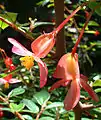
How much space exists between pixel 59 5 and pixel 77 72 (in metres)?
0.17

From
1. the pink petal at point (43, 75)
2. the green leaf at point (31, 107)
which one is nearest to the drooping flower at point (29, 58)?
the pink petal at point (43, 75)

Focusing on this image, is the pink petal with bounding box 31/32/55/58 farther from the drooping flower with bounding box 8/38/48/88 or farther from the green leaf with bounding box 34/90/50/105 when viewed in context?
the green leaf with bounding box 34/90/50/105

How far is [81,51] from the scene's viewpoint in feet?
6.34

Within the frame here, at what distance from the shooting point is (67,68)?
1.73 ft

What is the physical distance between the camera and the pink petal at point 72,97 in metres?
0.50

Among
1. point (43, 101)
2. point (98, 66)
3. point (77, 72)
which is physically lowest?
point (98, 66)

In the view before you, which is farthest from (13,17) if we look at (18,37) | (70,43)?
(18,37)

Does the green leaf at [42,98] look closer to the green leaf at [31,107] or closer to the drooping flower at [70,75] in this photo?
the green leaf at [31,107]

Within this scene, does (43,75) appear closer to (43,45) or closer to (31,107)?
(43,45)

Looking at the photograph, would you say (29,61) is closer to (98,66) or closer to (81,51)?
(81,51)

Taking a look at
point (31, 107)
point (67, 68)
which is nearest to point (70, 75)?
point (67, 68)

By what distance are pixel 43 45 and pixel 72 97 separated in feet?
0.28

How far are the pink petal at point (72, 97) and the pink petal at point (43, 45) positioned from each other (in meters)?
0.06

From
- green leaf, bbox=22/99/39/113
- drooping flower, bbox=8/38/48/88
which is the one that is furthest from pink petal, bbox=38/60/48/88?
green leaf, bbox=22/99/39/113
